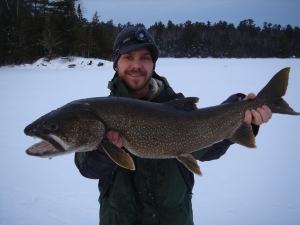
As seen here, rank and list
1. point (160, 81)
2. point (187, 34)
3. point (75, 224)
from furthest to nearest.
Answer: point (187, 34), point (75, 224), point (160, 81)

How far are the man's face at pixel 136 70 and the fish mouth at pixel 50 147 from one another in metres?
1.18

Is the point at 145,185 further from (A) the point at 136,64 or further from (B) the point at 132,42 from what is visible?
(B) the point at 132,42

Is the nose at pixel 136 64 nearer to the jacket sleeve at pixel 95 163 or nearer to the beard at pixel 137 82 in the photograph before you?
the beard at pixel 137 82

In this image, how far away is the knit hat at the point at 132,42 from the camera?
2.84m

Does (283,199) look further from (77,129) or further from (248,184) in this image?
(77,129)

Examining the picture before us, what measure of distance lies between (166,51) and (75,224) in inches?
A: 2581

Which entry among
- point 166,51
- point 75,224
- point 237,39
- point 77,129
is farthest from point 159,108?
point 237,39

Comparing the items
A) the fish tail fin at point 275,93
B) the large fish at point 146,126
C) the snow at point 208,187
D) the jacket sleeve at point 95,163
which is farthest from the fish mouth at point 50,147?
the fish tail fin at point 275,93

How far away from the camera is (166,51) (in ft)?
216

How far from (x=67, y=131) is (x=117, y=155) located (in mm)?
503

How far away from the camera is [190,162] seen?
7.71ft

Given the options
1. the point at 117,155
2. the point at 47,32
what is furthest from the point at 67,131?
the point at 47,32

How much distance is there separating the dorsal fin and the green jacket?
633mm

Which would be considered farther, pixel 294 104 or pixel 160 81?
pixel 294 104
